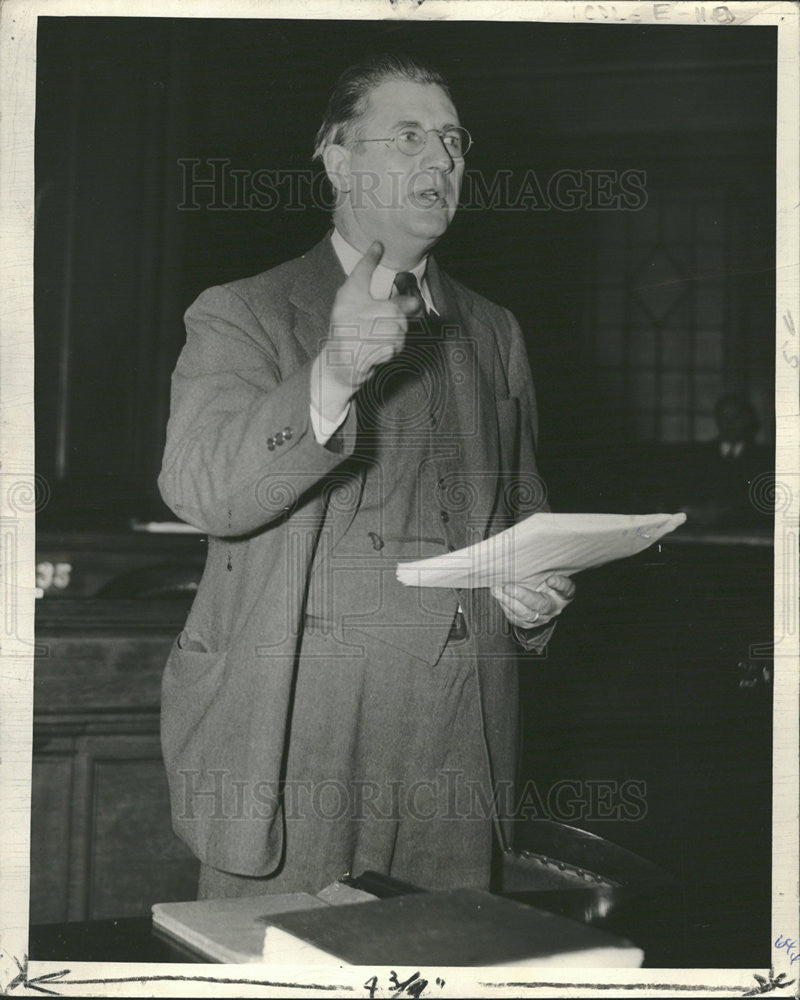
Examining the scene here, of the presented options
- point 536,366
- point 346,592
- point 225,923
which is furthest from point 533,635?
point 536,366

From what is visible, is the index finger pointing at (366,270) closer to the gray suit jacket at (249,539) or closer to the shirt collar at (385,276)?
the gray suit jacket at (249,539)

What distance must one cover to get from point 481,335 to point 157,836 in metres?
1.29

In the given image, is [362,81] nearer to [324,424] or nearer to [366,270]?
[366,270]

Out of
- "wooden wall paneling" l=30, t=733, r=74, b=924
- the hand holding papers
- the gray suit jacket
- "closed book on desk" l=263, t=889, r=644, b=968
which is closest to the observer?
"closed book on desk" l=263, t=889, r=644, b=968

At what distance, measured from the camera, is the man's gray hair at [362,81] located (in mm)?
1820

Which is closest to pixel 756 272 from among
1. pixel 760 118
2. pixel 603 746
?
pixel 760 118

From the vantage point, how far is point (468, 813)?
1.76m

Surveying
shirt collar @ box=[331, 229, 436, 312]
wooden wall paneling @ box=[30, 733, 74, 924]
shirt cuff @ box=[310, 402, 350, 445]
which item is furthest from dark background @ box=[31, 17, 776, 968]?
shirt cuff @ box=[310, 402, 350, 445]

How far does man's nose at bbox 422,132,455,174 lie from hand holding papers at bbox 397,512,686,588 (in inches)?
25.8

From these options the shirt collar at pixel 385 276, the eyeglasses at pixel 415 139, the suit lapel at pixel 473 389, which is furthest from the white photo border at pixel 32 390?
the suit lapel at pixel 473 389

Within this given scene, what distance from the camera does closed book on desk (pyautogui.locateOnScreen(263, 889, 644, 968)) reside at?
3.25ft

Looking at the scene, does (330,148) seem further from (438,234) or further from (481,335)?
(481,335)

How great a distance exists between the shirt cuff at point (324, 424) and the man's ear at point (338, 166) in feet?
1.75

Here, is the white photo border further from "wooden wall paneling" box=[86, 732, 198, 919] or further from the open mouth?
"wooden wall paneling" box=[86, 732, 198, 919]
